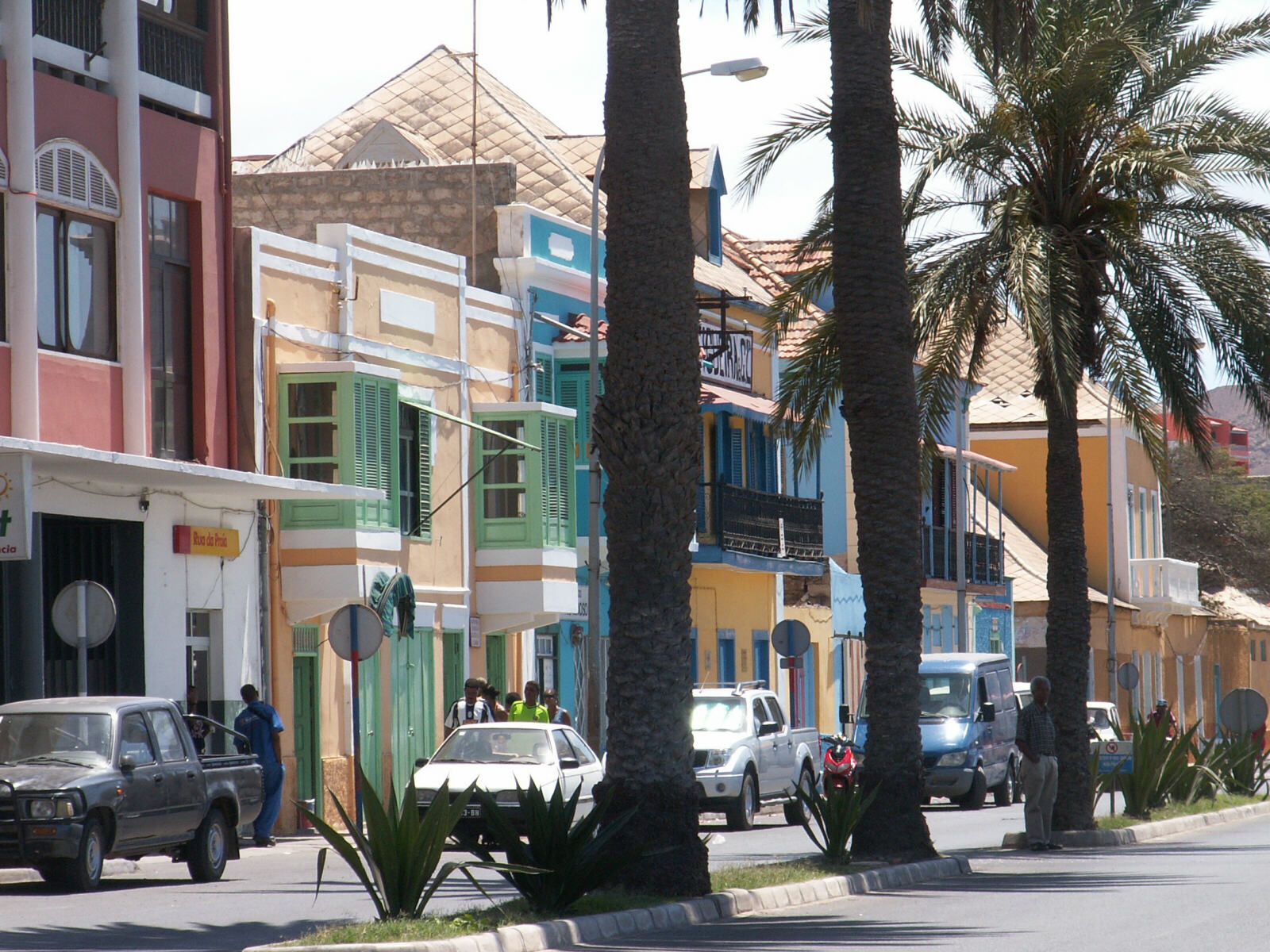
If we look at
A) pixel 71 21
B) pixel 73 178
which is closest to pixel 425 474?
pixel 73 178

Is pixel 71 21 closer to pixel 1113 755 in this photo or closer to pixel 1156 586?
pixel 1113 755

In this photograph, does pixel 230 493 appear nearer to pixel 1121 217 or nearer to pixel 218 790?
pixel 218 790

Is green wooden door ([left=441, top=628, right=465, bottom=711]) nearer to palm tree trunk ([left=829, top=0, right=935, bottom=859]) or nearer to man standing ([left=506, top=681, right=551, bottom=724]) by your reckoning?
man standing ([left=506, top=681, right=551, bottom=724])

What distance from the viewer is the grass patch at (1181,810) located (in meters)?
25.8

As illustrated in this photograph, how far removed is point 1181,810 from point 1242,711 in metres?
4.91

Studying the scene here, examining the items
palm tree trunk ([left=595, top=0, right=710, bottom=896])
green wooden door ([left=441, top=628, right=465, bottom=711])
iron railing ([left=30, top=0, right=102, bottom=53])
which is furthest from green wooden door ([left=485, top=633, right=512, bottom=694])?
palm tree trunk ([left=595, top=0, right=710, bottom=896])

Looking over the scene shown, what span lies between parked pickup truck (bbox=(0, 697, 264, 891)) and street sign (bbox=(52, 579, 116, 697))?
4.93ft

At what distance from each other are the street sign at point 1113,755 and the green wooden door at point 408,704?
9253 millimetres

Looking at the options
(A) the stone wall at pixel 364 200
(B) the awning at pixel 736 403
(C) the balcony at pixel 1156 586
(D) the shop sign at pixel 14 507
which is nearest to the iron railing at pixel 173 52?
(D) the shop sign at pixel 14 507

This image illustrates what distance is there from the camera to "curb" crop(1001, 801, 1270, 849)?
23.5m

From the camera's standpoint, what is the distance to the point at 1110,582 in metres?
56.3

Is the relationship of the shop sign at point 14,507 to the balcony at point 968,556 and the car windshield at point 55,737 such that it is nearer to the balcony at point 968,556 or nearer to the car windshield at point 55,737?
the car windshield at point 55,737

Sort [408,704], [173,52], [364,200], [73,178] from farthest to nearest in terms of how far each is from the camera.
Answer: [364,200], [408,704], [173,52], [73,178]

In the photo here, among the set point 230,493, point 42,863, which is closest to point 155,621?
point 230,493
